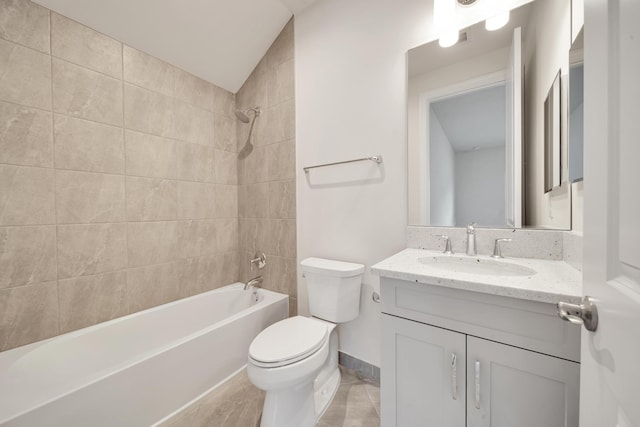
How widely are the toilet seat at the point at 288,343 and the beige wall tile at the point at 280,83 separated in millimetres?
1680

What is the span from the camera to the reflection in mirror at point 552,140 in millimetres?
1024

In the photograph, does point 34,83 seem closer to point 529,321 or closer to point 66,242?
point 66,242

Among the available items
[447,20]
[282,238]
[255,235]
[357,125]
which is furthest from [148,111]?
[447,20]

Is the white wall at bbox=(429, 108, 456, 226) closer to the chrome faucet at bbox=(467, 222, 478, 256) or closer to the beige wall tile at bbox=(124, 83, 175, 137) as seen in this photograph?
the chrome faucet at bbox=(467, 222, 478, 256)

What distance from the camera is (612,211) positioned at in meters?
0.39

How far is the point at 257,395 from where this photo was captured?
1.49m

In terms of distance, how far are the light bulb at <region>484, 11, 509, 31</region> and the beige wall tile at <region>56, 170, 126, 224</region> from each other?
2.32m

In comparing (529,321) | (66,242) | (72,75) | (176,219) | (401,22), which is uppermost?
(401,22)

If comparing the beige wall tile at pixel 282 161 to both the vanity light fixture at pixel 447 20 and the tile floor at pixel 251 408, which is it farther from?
the tile floor at pixel 251 408

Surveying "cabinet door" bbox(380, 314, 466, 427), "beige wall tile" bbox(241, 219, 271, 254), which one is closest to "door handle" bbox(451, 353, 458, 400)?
"cabinet door" bbox(380, 314, 466, 427)

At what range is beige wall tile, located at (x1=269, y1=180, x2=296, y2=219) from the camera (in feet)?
6.48

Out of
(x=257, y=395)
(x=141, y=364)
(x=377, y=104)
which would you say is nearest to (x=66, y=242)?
(x=141, y=364)

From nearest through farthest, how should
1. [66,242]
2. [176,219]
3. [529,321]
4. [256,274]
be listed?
1. [529,321]
2. [66,242]
3. [176,219]
4. [256,274]

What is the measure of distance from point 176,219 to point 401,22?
6.79 ft
